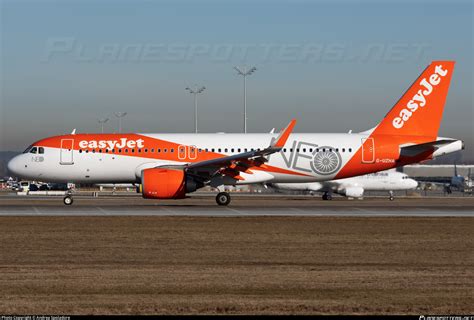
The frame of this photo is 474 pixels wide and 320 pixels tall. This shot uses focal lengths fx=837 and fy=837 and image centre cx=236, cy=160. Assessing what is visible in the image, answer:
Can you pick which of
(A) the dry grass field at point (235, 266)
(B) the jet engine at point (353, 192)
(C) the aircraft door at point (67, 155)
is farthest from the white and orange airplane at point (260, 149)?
(B) the jet engine at point (353, 192)

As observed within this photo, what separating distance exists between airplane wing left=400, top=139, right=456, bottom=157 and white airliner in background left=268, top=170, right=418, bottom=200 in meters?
16.1

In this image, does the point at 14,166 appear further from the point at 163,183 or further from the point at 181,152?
the point at 163,183

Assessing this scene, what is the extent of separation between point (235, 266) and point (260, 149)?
2764 cm

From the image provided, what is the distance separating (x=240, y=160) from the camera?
44.9 m

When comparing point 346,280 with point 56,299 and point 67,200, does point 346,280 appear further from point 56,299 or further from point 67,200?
point 67,200

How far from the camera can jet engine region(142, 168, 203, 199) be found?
43.2 meters

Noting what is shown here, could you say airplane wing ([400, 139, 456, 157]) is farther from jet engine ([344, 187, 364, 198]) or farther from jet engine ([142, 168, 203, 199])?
jet engine ([344, 187, 364, 198])

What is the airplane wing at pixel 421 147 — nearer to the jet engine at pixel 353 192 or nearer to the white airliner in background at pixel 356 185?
the white airliner in background at pixel 356 185

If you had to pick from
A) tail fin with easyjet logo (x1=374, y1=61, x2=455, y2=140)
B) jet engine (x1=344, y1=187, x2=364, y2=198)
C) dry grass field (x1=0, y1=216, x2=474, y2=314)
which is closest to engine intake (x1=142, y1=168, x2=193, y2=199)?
dry grass field (x1=0, y1=216, x2=474, y2=314)

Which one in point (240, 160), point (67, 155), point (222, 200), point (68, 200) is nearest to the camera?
point (240, 160)

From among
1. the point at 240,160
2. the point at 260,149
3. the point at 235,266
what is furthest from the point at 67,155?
the point at 235,266

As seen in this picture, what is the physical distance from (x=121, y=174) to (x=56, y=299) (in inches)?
1308

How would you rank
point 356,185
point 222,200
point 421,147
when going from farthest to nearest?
point 356,185 → point 421,147 → point 222,200

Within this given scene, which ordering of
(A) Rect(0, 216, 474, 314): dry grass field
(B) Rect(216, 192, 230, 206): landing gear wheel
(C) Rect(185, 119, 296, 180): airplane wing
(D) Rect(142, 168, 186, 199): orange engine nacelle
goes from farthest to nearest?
(B) Rect(216, 192, 230, 206): landing gear wheel
(C) Rect(185, 119, 296, 180): airplane wing
(D) Rect(142, 168, 186, 199): orange engine nacelle
(A) Rect(0, 216, 474, 314): dry grass field
